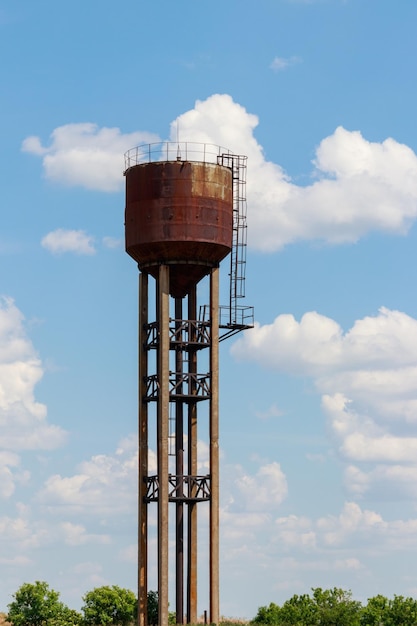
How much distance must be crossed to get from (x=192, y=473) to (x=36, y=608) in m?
23.5

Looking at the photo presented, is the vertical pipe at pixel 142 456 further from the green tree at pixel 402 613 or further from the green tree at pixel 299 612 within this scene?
the green tree at pixel 402 613

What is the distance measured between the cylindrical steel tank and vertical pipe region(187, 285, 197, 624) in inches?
107

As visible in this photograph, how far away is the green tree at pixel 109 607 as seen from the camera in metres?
88.1

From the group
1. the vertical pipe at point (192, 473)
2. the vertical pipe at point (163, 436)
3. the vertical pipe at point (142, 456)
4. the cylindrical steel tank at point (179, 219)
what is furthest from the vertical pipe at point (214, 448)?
the vertical pipe at point (142, 456)

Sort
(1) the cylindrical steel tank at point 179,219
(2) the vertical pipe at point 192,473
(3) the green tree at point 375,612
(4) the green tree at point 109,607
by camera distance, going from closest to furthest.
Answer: (1) the cylindrical steel tank at point 179,219 → (2) the vertical pipe at point 192,473 → (4) the green tree at point 109,607 → (3) the green tree at point 375,612

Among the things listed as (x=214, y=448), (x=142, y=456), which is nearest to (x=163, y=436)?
(x=142, y=456)

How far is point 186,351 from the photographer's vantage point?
74.8 meters

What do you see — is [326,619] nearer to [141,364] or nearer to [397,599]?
[397,599]

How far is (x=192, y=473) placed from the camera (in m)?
74.2

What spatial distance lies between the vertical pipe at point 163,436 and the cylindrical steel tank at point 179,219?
1237mm

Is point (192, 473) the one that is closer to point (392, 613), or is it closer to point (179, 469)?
point (179, 469)

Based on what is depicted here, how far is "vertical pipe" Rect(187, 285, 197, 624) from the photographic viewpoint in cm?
7381

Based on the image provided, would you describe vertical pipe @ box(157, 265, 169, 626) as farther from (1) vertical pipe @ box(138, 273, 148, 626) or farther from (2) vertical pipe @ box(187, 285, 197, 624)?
(1) vertical pipe @ box(138, 273, 148, 626)

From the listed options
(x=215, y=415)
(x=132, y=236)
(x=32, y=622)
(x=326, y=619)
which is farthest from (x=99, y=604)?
(x=132, y=236)
